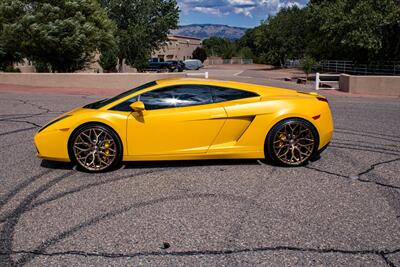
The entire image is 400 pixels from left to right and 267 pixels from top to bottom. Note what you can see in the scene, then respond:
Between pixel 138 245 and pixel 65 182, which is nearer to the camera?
pixel 138 245

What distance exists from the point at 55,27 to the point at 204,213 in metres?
19.6

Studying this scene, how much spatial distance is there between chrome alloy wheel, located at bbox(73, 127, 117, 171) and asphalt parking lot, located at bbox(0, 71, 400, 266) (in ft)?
0.60

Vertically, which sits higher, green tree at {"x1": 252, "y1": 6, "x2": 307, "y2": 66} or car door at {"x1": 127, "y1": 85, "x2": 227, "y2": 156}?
green tree at {"x1": 252, "y1": 6, "x2": 307, "y2": 66}

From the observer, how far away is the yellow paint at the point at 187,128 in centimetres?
532

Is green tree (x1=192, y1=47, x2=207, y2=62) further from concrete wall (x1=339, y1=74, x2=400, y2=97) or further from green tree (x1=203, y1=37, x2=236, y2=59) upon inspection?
concrete wall (x1=339, y1=74, x2=400, y2=97)

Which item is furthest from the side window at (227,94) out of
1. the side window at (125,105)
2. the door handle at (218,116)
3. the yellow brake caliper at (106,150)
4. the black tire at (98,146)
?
the yellow brake caliper at (106,150)

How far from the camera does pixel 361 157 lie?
6.16m

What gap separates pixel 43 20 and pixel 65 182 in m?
18.8

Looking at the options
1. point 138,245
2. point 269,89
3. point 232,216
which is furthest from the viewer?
point 269,89

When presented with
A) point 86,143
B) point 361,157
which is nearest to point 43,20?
point 86,143

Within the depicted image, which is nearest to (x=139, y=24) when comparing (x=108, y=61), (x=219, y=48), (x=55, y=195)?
(x=108, y=61)

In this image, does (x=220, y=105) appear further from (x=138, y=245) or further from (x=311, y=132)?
(x=138, y=245)

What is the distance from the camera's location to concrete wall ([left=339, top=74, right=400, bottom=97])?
1705 cm

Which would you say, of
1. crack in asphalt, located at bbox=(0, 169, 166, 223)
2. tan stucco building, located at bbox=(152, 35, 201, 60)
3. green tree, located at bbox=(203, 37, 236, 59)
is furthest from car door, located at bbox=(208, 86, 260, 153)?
green tree, located at bbox=(203, 37, 236, 59)
